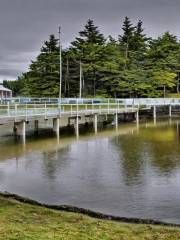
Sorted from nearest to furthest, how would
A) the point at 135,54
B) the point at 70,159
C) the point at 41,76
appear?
the point at 70,159
the point at 41,76
the point at 135,54

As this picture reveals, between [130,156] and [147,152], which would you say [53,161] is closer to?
[130,156]

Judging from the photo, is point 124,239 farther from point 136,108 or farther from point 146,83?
point 146,83

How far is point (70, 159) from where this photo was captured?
20781 millimetres

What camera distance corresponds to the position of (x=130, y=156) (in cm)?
2134

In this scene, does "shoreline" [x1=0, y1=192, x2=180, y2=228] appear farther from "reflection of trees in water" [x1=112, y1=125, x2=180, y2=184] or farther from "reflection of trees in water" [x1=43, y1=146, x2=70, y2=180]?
"reflection of trees in water" [x1=112, y1=125, x2=180, y2=184]

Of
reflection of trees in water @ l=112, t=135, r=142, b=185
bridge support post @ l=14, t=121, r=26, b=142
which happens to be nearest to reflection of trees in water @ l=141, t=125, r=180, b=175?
reflection of trees in water @ l=112, t=135, r=142, b=185

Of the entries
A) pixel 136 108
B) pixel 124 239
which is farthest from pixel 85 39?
pixel 124 239

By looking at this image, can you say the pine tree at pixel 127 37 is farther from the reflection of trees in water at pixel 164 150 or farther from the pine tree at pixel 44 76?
the reflection of trees in water at pixel 164 150

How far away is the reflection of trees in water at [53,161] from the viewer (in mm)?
16969

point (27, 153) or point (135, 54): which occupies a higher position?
point (135, 54)

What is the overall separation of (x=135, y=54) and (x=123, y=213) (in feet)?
190

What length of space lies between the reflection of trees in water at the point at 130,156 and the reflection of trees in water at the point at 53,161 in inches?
111

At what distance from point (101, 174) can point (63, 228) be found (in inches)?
326

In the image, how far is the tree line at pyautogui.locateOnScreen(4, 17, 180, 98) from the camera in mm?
58000
